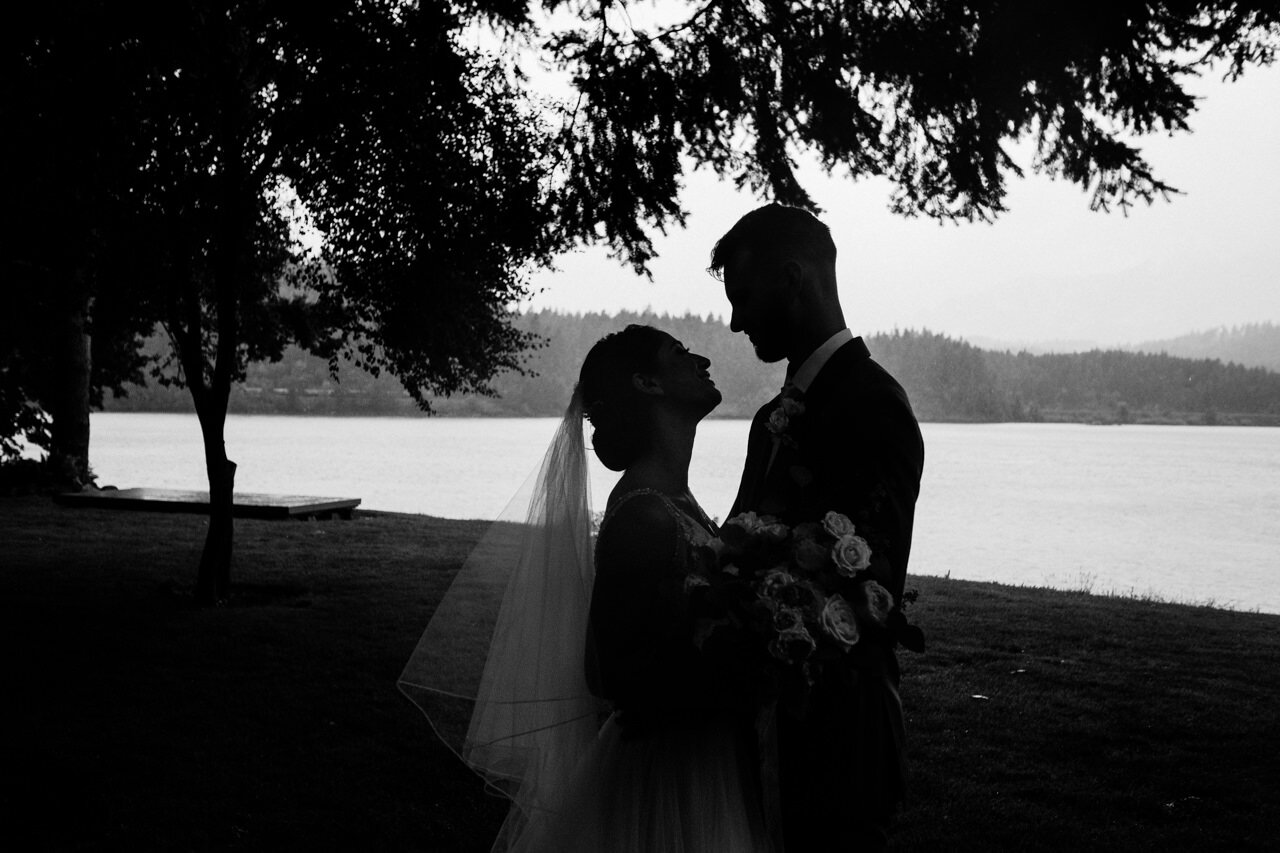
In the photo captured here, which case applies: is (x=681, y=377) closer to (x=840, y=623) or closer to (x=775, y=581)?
A: (x=775, y=581)

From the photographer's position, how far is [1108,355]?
8931 centimetres

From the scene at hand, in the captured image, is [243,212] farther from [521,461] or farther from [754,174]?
[521,461]

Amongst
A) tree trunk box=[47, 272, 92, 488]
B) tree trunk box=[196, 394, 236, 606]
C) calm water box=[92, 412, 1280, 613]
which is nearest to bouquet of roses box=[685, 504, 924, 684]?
calm water box=[92, 412, 1280, 613]

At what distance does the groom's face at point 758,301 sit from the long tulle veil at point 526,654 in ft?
2.88

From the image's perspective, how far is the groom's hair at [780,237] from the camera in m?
2.62

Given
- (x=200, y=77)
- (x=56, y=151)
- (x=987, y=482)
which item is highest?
(x=200, y=77)

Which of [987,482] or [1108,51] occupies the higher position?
[1108,51]

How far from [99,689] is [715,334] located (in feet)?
109

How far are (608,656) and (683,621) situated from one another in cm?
29

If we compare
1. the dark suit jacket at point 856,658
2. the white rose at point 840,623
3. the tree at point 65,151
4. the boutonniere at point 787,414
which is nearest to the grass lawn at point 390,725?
the dark suit jacket at point 856,658

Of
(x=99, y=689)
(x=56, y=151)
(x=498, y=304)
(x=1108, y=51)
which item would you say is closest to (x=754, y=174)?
(x=1108, y=51)

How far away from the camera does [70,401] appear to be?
22234mm

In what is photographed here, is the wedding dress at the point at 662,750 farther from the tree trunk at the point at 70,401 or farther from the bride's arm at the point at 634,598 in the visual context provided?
the tree trunk at the point at 70,401

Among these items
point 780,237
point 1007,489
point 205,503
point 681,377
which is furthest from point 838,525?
point 1007,489
